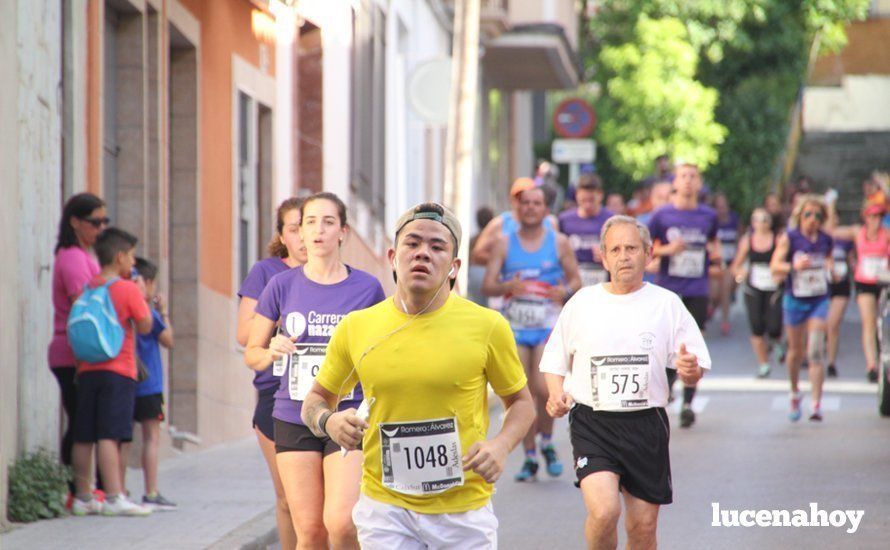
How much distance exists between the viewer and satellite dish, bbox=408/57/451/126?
19688 millimetres

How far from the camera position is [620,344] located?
27.6 ft

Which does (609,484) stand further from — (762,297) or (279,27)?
(762,297)

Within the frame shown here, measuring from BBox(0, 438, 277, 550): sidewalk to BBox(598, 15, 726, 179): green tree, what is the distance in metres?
23.2

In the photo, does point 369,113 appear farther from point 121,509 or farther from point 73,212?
point 121,509

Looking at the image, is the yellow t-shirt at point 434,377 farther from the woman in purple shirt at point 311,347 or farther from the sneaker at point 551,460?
the sneaker at point 551,460

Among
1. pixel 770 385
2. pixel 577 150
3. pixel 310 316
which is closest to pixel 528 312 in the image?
pixel 310 316

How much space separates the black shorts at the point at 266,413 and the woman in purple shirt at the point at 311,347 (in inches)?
18.1

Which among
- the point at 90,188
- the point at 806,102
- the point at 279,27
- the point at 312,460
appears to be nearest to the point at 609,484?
the point at 312,460

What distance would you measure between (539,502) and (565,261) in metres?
1.97

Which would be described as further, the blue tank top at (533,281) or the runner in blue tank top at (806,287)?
the runner in blue tank top at (806,287)

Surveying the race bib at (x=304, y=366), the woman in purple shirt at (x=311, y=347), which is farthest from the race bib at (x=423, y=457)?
the race bib at (x=304, y=366)

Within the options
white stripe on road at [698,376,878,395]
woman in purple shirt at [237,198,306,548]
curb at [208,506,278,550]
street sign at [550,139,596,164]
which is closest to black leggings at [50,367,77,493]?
curb at [208,506,278,550]

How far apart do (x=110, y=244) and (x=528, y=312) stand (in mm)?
3273

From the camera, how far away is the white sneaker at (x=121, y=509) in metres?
11.2
